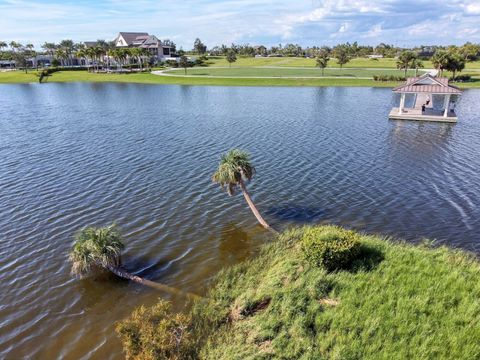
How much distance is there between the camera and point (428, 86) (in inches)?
1868

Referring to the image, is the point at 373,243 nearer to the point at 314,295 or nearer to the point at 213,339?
the point at 314,295

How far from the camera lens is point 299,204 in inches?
919

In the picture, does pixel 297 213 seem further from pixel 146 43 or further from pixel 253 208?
pixel 146 43

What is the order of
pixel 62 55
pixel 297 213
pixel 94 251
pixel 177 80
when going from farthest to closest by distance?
pixel 62 55
pixel 177 80
pixel 297 213
pixel 94 251

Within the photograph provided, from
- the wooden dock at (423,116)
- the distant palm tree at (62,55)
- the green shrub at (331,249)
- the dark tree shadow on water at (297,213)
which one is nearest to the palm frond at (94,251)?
the green shrub at (331,249)

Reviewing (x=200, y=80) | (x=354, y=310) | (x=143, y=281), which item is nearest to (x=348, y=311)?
(x=354, y=310)

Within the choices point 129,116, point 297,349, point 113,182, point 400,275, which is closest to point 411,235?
point 400,275

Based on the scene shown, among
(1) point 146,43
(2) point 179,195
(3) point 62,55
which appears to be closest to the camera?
(2) point 179,195

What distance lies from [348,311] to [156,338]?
6299 mm

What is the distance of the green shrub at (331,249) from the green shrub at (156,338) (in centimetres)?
583

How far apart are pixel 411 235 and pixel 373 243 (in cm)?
431

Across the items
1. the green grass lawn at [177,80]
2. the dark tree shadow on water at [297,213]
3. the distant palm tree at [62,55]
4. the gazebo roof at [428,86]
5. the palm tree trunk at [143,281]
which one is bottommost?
the palm tree trunk at [143,281]

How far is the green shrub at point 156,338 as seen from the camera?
1075cm

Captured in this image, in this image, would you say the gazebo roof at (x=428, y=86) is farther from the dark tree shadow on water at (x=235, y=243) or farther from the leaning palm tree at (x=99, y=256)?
the leaning palm tree at (x=99, y=256)
